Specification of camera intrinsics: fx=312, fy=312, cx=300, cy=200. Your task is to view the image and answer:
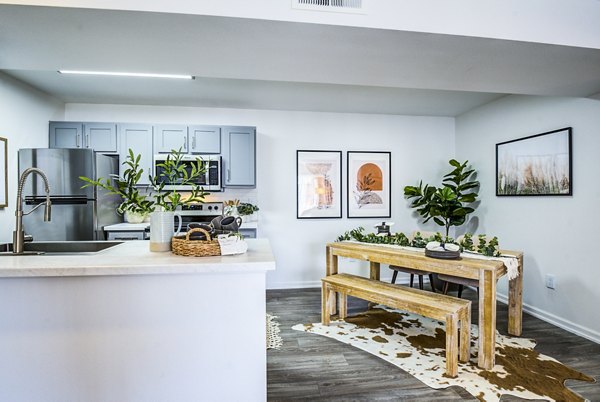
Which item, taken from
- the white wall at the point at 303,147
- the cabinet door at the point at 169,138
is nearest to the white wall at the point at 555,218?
the white wall at the point at 303,147

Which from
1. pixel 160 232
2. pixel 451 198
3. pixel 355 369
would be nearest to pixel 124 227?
pixel 160 232

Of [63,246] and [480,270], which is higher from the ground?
[63,246]

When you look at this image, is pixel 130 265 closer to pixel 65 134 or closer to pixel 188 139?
pixel 188 139

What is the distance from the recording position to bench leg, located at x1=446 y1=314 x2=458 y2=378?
2.21 m

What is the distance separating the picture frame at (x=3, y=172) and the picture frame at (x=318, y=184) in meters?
3.08

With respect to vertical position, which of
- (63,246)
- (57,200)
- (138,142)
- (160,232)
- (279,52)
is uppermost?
(279,52)

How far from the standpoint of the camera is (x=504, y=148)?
374cm

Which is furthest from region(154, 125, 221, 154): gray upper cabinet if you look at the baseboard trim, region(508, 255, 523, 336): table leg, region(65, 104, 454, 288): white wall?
the baseboard trim

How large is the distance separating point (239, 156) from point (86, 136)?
1.80 m

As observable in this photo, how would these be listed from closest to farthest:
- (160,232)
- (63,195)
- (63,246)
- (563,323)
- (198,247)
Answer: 1. (198,247)
2. (160,232)
3. (63,246)
4. (563,323)
5. (63,195)

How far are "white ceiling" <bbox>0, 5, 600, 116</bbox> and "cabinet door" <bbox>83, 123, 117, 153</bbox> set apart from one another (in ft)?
2.67

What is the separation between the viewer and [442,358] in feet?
8.01

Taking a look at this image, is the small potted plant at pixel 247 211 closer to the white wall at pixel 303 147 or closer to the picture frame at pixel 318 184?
the white wall at pixel 303 147

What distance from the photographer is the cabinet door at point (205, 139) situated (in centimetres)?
385
